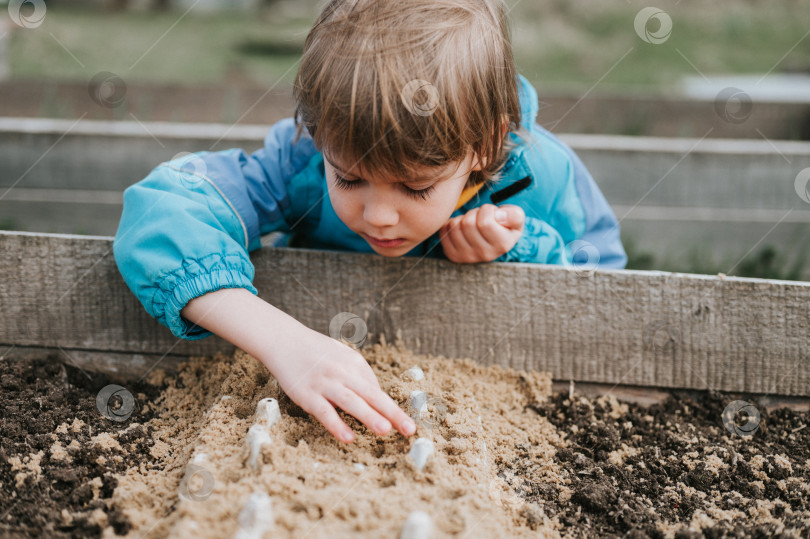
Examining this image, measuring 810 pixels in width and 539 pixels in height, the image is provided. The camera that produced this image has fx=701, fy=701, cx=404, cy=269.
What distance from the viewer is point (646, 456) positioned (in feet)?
6.19

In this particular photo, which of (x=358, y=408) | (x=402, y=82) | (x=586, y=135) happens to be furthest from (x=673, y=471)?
(x=586, y=135)

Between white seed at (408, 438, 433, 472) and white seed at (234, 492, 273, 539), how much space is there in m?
0.34

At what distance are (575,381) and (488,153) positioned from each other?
2.51 feet

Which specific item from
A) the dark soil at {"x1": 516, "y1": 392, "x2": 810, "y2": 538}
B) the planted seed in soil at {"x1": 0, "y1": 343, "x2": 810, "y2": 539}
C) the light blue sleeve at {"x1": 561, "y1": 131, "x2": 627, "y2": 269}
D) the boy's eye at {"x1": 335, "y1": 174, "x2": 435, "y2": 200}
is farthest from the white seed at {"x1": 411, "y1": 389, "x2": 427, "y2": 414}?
the light blue sleeve at {"x1": 561, "y1": 131, "x2": 627, "y2": 269}

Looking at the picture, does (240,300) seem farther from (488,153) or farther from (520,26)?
(520,26)

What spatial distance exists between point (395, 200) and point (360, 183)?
0.33ft

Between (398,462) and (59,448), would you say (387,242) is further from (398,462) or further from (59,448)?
(59,448)

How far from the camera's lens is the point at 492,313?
2.17 metres

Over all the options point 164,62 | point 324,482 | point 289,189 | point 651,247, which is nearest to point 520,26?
point 164,62

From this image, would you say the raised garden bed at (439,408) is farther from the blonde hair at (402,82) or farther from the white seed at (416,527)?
the blonde hair at (402,82)

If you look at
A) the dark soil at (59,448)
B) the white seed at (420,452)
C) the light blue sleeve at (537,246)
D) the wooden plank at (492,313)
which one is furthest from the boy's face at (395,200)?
the dark soil at (59,448)

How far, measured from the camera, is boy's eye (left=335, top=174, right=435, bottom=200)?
185 cm

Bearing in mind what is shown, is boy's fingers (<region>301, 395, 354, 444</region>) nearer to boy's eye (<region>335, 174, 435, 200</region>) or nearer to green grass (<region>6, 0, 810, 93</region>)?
boy's eye (<region>335, 174, 435, 200</region>)

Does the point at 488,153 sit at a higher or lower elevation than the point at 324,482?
higher
